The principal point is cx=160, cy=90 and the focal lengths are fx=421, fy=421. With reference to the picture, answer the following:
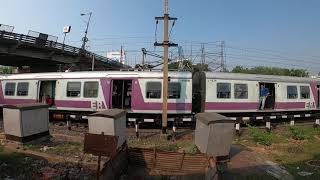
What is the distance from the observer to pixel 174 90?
2206 centimetres

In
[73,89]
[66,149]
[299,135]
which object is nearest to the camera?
[66,149]

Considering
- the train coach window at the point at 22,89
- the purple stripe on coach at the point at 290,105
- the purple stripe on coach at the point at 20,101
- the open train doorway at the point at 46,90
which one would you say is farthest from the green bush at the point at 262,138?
the train coach window at the point at 22,89

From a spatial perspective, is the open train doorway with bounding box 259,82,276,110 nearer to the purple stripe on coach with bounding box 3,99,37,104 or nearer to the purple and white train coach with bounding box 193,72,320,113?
the purple and white train coach with bounding box 193,72,320,113

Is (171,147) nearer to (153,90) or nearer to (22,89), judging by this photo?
(153,90)

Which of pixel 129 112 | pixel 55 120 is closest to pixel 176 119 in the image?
pixel 129 112

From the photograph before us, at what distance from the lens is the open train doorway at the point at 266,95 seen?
24500mm

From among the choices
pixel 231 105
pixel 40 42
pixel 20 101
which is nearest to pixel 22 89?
pixel 20 101

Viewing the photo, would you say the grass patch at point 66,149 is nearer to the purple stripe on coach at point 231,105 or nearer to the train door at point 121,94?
the train door at point 121,94

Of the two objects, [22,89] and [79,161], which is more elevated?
[22,89]

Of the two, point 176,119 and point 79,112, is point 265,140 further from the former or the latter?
point 79,112

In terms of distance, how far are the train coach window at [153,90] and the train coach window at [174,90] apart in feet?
1.89

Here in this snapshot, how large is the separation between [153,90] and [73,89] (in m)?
4.91

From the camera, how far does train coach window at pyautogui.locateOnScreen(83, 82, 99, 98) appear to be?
23094mm

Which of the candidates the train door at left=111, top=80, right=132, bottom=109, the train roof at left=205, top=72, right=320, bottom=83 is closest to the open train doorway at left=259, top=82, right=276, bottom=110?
the train roof at left=205, top=72, right=320, bottom=83
